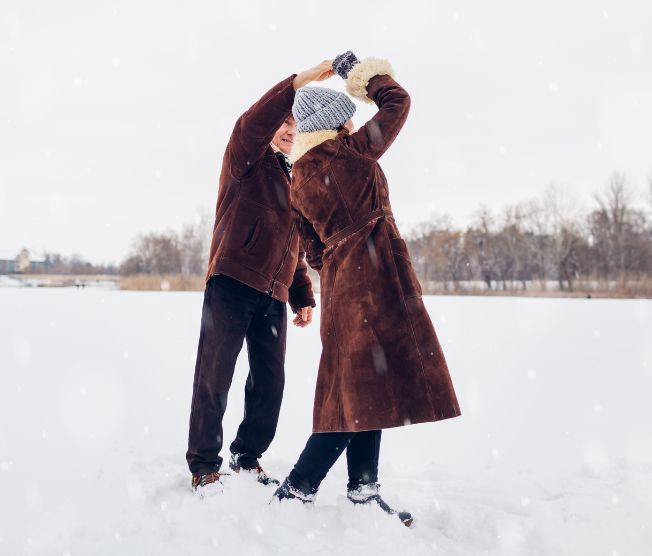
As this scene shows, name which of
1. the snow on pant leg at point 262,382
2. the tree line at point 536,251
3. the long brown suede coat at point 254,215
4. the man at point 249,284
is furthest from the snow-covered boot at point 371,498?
the tree line at point 536,251

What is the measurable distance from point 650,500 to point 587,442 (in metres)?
0.98

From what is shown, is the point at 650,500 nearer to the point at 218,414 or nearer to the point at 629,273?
the point at 218,414

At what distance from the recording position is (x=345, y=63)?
2.18 meters

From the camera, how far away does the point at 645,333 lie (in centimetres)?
960

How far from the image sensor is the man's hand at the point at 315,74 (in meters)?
2.26

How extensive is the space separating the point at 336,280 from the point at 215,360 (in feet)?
2.47

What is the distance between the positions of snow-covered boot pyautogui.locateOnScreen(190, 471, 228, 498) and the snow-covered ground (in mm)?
72

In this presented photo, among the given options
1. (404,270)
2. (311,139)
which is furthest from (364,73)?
(404,270)

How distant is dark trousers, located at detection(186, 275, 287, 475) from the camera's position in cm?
247

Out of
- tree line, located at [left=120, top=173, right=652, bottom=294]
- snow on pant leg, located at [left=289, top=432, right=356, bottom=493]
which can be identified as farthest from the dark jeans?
tree line, located at [left=120, top=173, right=652, bottom=294]

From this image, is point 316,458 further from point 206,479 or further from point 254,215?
point 254,215

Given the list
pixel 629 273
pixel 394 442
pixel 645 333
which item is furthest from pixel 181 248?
pixel 394 442

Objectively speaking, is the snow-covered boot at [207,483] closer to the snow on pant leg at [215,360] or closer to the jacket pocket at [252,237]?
the snow on pant leg at [215,360]

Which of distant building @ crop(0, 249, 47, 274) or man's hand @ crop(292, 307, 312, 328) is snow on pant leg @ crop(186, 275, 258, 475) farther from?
distant building @ crop(0, 249, 47, 274)
